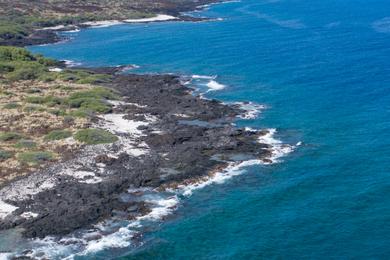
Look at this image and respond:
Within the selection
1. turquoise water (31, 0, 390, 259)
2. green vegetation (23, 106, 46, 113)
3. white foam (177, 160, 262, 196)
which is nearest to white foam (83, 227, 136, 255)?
turquoise water (31, 0, 390, 259)

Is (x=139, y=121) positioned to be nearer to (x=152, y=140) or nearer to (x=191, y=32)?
(x=152, y=140)

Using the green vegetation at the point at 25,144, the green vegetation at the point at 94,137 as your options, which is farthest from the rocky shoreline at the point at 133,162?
the green vegetation at the point at 25,144

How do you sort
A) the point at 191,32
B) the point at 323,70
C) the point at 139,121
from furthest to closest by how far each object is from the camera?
the point at 191,32 < the point at 323,70 < the point at 139,121

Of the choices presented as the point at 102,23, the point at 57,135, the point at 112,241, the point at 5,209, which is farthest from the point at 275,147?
the point at 102,23

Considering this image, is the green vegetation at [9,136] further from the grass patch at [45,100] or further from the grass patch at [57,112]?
the grass patch at [45,100]

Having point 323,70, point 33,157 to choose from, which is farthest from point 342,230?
point 323,70
